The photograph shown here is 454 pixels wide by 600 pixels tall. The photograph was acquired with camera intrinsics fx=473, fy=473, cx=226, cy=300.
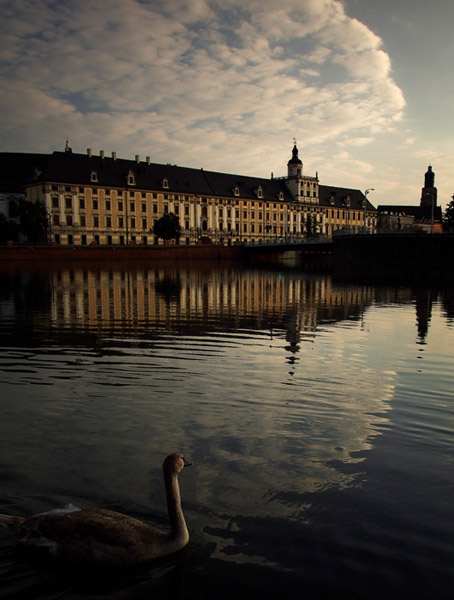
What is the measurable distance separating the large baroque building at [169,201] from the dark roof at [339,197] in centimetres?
43

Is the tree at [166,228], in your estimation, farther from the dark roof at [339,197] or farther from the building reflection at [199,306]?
the dark roof at [339,197]

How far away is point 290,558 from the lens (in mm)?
4043

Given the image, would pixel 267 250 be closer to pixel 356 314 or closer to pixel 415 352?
pixel 356 314

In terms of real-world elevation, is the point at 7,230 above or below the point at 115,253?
above

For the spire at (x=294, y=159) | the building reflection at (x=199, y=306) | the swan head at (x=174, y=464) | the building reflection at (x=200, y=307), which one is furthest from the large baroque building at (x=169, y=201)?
the swan head at (x=174, y=464)

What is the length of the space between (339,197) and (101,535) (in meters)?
155

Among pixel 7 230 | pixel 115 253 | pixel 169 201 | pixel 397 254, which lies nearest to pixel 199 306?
pixel 397 254

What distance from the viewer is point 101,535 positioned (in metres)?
3.74

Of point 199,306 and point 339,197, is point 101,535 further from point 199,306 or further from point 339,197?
point 339,197

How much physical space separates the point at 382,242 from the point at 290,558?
6007cm

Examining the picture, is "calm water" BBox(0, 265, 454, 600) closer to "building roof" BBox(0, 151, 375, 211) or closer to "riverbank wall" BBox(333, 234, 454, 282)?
"riverbank wall" BBox(333, 234, 454, 282)

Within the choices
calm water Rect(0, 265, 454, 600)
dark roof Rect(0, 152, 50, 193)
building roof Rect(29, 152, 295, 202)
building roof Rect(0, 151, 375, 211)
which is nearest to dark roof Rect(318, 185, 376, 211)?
building roof Rect(29, 152, 295, 202)

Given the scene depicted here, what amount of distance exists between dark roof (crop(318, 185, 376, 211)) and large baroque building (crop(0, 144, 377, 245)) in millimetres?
435

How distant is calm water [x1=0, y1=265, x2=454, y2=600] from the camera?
3.85m
